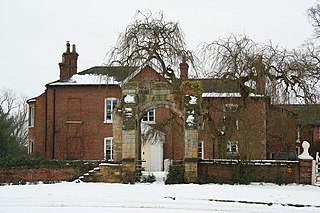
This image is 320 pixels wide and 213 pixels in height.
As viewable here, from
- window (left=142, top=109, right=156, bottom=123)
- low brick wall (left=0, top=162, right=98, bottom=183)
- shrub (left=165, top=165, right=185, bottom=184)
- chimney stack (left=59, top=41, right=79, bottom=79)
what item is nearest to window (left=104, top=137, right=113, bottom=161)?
window (left=142, top=109, right=156, bottom=123)


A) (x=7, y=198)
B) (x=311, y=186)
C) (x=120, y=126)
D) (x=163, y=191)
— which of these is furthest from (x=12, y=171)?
(x=311, y=186)

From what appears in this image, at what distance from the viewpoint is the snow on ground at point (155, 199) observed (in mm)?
14539

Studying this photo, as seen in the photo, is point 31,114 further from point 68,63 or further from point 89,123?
point 89,123

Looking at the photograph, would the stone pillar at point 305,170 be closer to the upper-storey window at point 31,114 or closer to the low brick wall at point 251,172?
the low brick wall at point 251,172

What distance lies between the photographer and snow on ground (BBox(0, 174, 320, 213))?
47.7 feet

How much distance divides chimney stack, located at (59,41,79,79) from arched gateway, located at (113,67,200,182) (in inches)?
620

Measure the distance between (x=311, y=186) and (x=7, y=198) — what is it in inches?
523

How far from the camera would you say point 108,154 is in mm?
35938

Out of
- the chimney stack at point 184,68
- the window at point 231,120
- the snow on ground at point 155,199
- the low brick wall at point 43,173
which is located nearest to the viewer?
the snow on ground at point 155,199

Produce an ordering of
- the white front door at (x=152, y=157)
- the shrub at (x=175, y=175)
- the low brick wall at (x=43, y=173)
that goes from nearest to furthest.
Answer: the shrub at (x=175, y=175) < the low brick wall at (x=43, y=173) < the white front door at (x=152, y=157)

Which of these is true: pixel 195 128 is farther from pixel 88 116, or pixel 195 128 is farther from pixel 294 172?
pixel 88 116

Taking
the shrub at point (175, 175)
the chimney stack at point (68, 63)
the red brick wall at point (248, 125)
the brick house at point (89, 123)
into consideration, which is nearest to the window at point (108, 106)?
the brick house at point (89, 123)

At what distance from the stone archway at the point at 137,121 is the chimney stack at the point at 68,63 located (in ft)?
51.8

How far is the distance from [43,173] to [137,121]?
559cm
